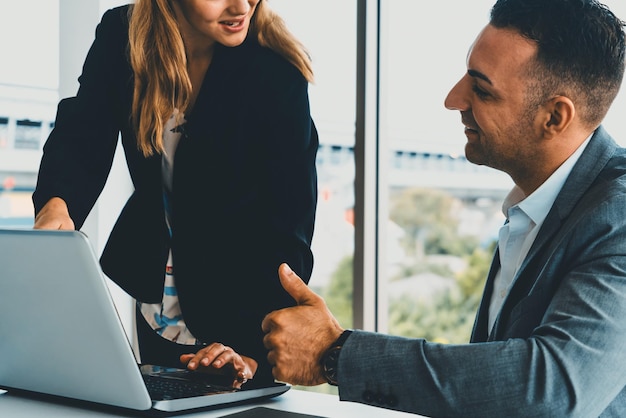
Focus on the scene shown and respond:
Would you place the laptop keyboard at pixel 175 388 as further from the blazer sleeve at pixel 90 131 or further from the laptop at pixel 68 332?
the blazer sleeve at pixel 90 131

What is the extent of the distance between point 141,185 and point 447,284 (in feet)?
10.0

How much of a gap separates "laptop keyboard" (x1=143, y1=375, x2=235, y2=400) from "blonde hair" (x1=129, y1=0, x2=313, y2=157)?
554mm

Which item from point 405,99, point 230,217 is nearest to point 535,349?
point 230,217

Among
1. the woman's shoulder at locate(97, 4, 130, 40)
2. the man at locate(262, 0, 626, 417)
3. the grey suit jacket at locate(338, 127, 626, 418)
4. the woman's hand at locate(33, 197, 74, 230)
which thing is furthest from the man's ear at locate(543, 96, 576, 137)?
Answer: the woman's shoulder at locate(97, 4, 130, 40)

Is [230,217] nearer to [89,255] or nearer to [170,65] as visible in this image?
[170,65]

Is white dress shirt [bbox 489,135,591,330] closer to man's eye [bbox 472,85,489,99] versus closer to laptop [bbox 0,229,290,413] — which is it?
man's eye [bbox 472,85,489,99]

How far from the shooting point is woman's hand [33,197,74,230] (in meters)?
1.38

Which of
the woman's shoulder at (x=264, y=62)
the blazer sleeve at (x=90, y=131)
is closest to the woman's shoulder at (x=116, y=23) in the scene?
the blazer sleeve at (x=90, y=131)

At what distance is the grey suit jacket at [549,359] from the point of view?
92 centimetres

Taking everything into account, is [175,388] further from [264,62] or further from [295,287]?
[264,62]

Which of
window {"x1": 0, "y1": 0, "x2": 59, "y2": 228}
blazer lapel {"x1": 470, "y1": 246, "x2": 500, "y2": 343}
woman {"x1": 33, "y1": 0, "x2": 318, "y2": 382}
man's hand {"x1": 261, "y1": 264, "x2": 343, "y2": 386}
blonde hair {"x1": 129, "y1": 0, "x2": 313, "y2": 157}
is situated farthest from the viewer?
window {"x1": 0, "y1": 0, "x2": 59, "y2": 228}

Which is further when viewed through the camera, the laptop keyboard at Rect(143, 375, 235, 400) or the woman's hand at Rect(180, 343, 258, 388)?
the woman's hand at Rect(180, 343, 258, 388)

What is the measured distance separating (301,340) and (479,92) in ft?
1.72

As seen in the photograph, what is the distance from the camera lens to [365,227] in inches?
107
